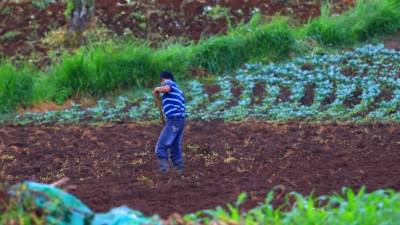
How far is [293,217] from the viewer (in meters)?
5.65

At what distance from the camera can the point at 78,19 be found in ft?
69.8

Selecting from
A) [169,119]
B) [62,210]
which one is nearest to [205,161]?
[169,119]

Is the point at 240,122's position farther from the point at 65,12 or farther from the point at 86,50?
the point at 65,12

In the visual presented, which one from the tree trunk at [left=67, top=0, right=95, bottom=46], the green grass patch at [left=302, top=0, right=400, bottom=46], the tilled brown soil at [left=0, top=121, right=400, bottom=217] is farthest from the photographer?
Result: the tree trunk at [left=67, top=0, right=95, bottom=46]

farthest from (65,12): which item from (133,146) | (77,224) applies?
(77,224)

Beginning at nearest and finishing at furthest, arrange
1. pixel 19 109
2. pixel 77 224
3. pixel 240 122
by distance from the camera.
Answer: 1. pixel 77 224
2. pixel 240 122
3. pixel 19 109

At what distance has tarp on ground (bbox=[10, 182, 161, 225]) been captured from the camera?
5.39m

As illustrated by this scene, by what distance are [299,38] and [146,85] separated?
374 centimetres

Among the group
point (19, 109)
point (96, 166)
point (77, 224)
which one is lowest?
point (19, 109)

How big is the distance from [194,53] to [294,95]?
308 centimetres

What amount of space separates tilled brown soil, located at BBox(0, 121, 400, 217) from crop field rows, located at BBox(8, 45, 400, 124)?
78 cm

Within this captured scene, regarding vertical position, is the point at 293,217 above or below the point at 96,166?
above

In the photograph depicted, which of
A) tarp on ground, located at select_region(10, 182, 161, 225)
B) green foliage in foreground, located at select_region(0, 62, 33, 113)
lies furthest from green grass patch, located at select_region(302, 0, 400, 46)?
tarp on ground, located at select_region(10, 182, 161, 225)

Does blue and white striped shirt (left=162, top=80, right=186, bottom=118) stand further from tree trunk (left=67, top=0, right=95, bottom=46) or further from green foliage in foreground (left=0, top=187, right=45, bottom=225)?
tree trunk (left=67, top=0, right=95, bottom=46)
